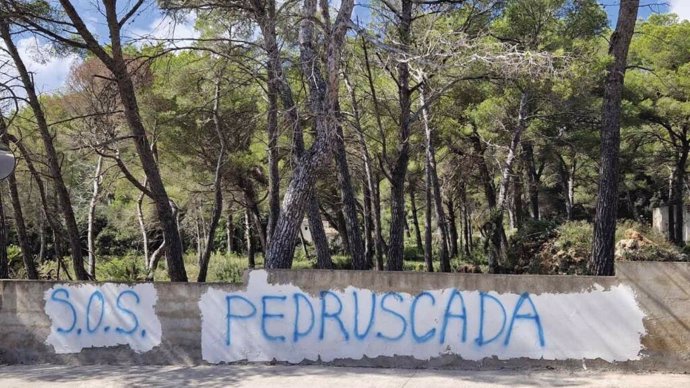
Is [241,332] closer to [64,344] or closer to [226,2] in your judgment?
[64,344]

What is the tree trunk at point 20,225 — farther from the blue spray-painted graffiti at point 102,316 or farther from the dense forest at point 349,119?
the blue spray-painted graffiti at point 102,316

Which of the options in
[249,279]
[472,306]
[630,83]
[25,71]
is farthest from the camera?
[630,83]

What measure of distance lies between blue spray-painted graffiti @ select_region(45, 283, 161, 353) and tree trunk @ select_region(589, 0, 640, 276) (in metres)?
7.34

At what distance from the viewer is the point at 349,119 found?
15188 mm

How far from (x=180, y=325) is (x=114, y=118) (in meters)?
12.1

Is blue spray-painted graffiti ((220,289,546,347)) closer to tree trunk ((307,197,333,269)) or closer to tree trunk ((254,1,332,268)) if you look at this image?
tree trunk ((254,1,332,268))

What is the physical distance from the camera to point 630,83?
23.2 metres

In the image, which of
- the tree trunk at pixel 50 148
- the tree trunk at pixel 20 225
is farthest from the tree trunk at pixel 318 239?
the tree trunk at pixel 20 225

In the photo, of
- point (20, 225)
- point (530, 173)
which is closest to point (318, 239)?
point (20, 225)

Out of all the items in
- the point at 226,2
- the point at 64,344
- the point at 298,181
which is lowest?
the point at 64,344

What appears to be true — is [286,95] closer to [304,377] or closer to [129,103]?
[129,103]

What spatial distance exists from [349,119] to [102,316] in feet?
27.9

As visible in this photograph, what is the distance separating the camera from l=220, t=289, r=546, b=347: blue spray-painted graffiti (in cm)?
696

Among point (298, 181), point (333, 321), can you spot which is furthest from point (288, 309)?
point (298, 181)
